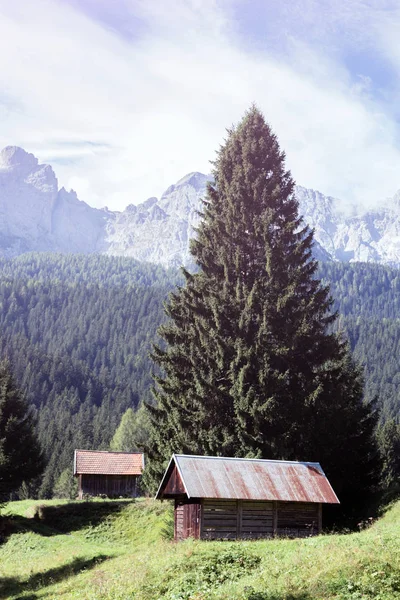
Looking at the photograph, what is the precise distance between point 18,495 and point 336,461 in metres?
79.7

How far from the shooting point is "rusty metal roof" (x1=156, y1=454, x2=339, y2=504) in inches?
1092

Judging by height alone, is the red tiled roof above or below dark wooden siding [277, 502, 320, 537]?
below

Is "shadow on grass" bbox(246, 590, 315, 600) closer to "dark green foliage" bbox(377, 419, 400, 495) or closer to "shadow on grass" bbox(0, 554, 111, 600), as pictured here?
"shadow on grass" bbox(0, 554, 111, 600)

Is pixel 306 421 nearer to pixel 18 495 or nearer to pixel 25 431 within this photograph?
pixel 25 431

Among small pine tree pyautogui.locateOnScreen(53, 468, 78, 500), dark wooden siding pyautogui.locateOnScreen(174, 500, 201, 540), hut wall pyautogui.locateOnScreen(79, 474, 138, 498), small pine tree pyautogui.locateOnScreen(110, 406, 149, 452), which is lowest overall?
small pine tree pyautogui.locateOnScreen(53, 468, 78, 500)

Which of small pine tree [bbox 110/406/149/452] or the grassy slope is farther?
small pine tree [bbox 110/406/149/452]

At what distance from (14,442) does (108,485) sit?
1633cm

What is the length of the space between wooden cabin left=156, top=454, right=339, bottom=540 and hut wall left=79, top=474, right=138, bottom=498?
35.0 metres

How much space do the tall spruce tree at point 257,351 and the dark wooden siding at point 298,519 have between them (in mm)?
3048

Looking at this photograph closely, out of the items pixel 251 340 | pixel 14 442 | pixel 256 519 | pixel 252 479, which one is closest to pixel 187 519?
pixel 256 519

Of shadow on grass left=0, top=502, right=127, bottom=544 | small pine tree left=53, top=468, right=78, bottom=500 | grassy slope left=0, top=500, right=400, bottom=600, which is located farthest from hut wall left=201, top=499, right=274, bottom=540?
small pine tree left=53, top=468, right=78, bottom=500

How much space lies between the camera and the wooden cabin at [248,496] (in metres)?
27.8

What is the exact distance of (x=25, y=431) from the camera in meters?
50.8

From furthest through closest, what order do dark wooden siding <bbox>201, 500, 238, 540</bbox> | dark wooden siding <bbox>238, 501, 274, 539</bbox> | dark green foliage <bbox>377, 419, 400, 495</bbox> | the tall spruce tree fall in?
dark green foliage <bbox>377, 419, 400, 495</bbox> < the tall spruce tree < dark wooden siding <bbox>238, 501, 274, 539</bbox> < dark wooden siding <bbox>201, 500, 238, 540</bbox>
